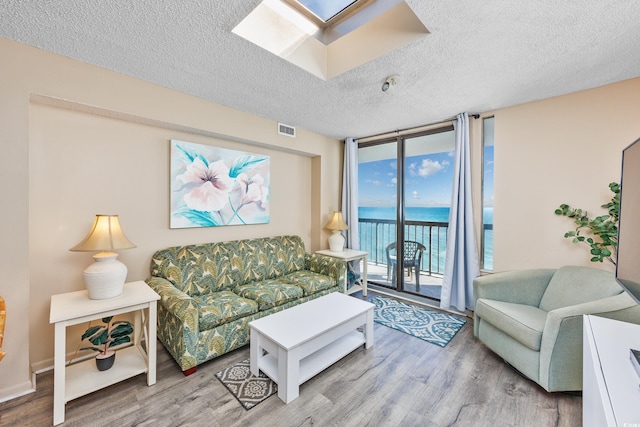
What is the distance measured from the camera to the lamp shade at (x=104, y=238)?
5.68ft

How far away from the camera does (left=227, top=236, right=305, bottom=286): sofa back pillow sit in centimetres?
279

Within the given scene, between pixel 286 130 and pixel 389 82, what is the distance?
151 centimetres

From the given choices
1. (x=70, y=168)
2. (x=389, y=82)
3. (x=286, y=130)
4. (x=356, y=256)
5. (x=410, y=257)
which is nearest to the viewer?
(x=70, y=168)

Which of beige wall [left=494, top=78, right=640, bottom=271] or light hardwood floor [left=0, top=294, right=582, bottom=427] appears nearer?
light hardwood floor [left=0, top=294, right=582, bottom=427]

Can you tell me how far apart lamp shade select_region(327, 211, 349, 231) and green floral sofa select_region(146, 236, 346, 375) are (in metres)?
0.52

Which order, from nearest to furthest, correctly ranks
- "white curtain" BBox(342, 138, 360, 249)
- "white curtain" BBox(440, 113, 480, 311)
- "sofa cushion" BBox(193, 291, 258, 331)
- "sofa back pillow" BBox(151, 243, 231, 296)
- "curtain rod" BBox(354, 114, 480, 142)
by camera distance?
"sofa cushion" BBox(193, 291, 258, 331), "sofa back pillow" BBox(151, 243, 231, 296), "white curtain" BBox(440, 113, 480, 311), "curtain rod" BBox(354, 114, 480, 142), "white curtain" BBox(342, 138, 360, 249)

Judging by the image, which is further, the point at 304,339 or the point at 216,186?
the point at 216,186

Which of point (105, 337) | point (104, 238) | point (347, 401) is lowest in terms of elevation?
point (347, 401)

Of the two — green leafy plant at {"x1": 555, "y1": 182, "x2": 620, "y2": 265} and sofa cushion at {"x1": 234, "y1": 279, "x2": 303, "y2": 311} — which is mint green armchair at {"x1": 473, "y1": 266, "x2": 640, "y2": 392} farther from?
sofa cushion at {"x1": 234, "y1": 279, "x2": 303, "y2": 311}

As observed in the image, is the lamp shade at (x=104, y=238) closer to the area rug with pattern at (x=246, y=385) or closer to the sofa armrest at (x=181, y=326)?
the sofa armrest at (x=181, y=326)

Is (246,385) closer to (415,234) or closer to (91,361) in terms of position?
(91,361)

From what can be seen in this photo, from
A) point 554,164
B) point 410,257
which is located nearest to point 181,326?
point 410,257

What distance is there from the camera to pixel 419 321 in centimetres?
282

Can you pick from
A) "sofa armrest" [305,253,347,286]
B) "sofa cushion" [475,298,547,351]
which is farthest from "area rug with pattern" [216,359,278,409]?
"sofa cushion" [475,298,547,351]
